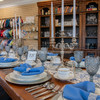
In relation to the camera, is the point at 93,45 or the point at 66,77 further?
the point at 93,45

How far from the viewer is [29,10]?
4.70 metres

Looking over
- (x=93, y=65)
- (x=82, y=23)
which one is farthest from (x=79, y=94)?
(x=82, y=23)

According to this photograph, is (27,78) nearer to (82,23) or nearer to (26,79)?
(26,79)

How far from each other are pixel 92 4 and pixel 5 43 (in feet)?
11.3

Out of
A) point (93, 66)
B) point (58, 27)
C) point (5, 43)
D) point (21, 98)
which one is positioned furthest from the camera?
point (5, 43)

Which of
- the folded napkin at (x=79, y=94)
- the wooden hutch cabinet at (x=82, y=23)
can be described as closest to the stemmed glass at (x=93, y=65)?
the folded napkin at (x=79, y=94)

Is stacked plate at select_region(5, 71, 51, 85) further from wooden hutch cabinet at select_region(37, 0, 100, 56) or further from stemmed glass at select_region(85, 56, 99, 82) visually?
wooden hutch cabinet at select_region(37, 0, 100, 56)

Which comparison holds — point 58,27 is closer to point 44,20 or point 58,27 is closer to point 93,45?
point 44,20

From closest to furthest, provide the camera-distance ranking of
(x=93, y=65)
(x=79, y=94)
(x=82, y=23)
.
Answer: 1. (x=79, y=94)
2. (x=93, y=65)
3. (x=82, y=23)

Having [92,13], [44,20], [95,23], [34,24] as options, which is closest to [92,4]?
[92,13]

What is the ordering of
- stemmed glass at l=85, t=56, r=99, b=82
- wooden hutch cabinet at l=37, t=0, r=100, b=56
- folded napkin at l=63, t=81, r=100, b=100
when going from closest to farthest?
folded napkin at l=63, t=81, r=100, b=100
stemmed glass at l=85, t=56, r=99, b=82
wooden hutch cabinet at l=37, t=0, r=100, b=56

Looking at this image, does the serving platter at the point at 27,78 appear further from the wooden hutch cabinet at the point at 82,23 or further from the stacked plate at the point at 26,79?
the wooden hutch cabinet at the point at 82,23

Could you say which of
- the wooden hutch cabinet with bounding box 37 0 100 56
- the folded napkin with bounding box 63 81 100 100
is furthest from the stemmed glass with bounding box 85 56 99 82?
the wooden hutch cabinet with bounding box 37 0 100 56

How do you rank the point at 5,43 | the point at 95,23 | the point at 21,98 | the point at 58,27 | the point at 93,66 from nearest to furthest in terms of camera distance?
the point at 21,98 → the point at 93,66 → the point at 95,23 → the point at 58,27 → the point at 5,43
